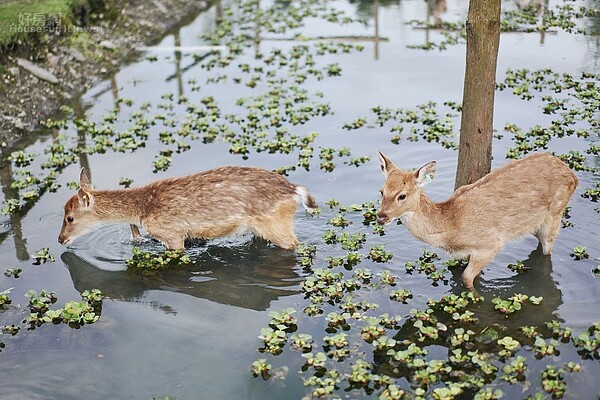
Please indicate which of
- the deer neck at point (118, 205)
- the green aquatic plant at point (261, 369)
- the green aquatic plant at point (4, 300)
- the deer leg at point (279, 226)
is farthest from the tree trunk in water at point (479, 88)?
the green aquatic plant at point (4, 300)

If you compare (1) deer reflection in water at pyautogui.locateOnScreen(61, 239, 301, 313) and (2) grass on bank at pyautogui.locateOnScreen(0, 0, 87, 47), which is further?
(2) grass on bank at pyautogui.locateOnScreen(0, 0, 87, 47)

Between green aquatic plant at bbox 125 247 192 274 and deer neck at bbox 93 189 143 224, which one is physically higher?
deer neck at bbox 93 189 143 224

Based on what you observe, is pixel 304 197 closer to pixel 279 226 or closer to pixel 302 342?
pixel 279 226

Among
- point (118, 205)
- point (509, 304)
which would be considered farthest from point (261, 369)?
point (118, 205)

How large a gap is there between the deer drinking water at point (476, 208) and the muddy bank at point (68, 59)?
6.99 m

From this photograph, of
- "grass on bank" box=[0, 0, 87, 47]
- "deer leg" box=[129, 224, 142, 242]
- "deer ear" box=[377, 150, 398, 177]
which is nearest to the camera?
"deer ear" box=[377, 150, 398, 177]

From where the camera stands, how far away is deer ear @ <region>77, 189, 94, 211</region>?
8.46 metres

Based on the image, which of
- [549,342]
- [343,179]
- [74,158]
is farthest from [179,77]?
[549,342]

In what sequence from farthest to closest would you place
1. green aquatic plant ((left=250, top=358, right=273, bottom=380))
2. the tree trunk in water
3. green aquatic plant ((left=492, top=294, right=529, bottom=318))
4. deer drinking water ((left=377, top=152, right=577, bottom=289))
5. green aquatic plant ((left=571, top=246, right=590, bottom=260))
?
1. the tree trunk in water
2. green aquatic plant ((left=571, top=246, right=590, bottom=260))
3. deer drinking water ((left=377, top=152, right=577, bottom=289))
4. green aquatic plant ((left=492, top=294, right=529, bottom=318))
5. green aquatic plant ((left=250, top=358, right=273, bottom=380))

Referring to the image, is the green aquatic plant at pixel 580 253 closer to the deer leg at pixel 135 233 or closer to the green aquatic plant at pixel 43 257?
the deer leg at pixel 135 233

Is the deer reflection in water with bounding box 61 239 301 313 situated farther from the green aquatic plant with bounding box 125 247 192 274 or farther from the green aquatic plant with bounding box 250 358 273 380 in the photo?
the green aquatic plant with bounding box 250 358 273 380

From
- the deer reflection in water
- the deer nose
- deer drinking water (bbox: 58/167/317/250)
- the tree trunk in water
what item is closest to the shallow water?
the deer reflection in water

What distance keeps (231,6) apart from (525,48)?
869 cm

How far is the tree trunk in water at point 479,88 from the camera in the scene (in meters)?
7.89
